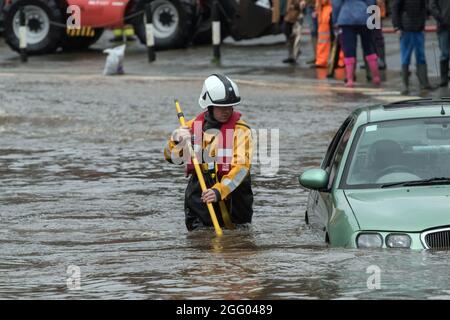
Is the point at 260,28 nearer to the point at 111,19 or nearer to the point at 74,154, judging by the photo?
the point at 111,19

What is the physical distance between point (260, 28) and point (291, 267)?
60.6 ft

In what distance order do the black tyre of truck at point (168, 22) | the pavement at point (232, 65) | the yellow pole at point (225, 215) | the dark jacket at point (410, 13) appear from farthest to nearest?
the black tyre of truck at point (168, 22) < the pavement at point (232, 65) < the dark jacket at point (410, 13) < the yellow pole at point (225, 215)

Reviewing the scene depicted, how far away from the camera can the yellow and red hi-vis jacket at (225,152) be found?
34.7ft

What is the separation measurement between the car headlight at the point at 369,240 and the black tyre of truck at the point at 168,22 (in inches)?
752

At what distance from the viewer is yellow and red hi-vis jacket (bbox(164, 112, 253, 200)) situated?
34.7 feet

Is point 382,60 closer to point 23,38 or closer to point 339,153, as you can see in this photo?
point 23,38

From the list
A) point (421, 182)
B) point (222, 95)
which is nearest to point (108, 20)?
point (222, 95)

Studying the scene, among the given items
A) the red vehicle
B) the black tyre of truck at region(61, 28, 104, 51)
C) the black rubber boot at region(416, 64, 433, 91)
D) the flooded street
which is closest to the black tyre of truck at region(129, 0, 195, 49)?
the red vehicle

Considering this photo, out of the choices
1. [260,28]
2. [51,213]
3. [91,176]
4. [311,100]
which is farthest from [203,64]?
[51,213]

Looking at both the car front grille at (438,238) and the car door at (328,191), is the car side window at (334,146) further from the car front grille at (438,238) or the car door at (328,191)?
the car front grille at (438,238)

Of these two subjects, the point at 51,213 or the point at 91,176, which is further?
the point at 91,176

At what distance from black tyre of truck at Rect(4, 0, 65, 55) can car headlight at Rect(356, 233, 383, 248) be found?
1987 centimetres

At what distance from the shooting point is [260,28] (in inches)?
1069

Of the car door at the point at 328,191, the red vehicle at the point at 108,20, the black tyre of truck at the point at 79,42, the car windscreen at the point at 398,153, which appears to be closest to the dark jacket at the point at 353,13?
the red vehicle at the point at 108,20
